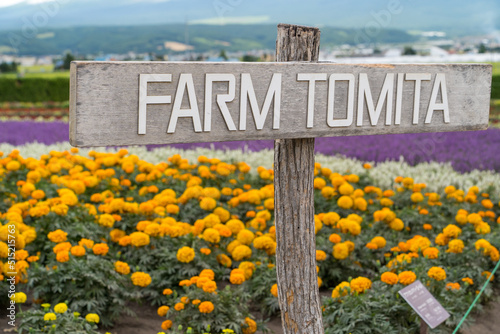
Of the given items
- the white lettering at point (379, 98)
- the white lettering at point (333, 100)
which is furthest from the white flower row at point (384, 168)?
the white lettering at point (333, 100)

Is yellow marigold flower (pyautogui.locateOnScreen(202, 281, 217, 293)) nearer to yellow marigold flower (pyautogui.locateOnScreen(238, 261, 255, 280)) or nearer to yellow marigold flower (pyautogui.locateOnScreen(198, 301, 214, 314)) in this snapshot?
yellow marigold flower (pyautogui.locateOnScreen(198, 301, 214, 314))

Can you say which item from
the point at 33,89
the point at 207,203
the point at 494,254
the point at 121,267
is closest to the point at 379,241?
the point at 494,254

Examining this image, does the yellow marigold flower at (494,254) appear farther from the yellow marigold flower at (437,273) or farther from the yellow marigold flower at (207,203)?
the yellow marigold flower at (207,203)

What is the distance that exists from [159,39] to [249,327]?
46.5 meters

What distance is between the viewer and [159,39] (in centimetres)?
4772

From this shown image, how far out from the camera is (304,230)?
244 cm

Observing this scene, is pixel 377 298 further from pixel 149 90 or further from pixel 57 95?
pixel 57 95

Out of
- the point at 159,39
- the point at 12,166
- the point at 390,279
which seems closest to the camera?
the point at 390,279

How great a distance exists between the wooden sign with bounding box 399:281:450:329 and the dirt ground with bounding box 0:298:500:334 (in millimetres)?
521

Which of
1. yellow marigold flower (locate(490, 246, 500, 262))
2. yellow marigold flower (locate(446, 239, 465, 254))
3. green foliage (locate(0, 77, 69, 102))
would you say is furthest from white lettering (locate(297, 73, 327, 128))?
green foliage (locate(0, 77, 69, 102))

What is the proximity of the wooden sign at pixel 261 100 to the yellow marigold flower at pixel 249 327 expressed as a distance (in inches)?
59.4

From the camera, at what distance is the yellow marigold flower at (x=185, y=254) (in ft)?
12.2

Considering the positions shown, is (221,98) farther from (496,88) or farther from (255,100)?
(496,88)

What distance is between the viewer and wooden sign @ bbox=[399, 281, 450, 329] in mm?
3133
